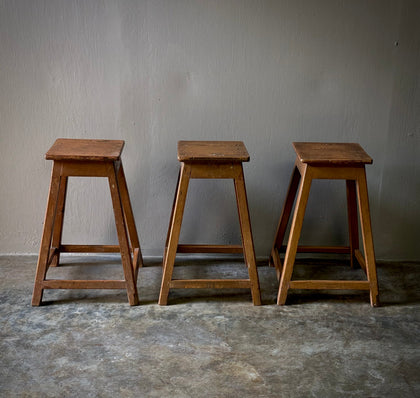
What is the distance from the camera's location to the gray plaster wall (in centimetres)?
328

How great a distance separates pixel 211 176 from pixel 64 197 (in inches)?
37.2

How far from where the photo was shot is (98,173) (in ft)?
9.58

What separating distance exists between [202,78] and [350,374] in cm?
187

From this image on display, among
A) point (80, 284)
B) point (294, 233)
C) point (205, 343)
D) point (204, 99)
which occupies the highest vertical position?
point (204, 99)

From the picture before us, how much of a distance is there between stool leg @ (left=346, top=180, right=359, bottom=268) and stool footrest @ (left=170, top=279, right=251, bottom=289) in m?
0.83

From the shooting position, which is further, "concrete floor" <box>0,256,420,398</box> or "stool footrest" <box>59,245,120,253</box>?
"stool footrest" <box>59,245,120,253</box>

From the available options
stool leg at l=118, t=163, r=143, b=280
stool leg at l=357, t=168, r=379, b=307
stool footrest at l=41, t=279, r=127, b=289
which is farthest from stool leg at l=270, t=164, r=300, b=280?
stool footrest at l=41, t=279, r=127, b=289

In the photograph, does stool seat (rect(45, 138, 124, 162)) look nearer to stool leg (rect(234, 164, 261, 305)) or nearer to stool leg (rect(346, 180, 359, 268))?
stool leg (rect(234, 164, 261, 305))

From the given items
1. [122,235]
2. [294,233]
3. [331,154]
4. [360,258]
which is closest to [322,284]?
[294,233]

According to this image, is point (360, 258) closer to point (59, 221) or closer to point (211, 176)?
point (211, 176)

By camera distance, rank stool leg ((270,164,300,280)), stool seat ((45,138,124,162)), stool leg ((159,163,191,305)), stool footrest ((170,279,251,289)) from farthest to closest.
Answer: stool leg ((270,164,300,280)) < stool footrest ((170,279,251,289)) < stool leg ((159,163,191,305)) < stool seat ((45,138,124,162))

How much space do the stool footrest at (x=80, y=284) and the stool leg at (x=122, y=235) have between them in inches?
1.9

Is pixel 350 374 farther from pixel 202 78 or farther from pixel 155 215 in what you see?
pixel 202 78

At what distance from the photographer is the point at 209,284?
312 cm
